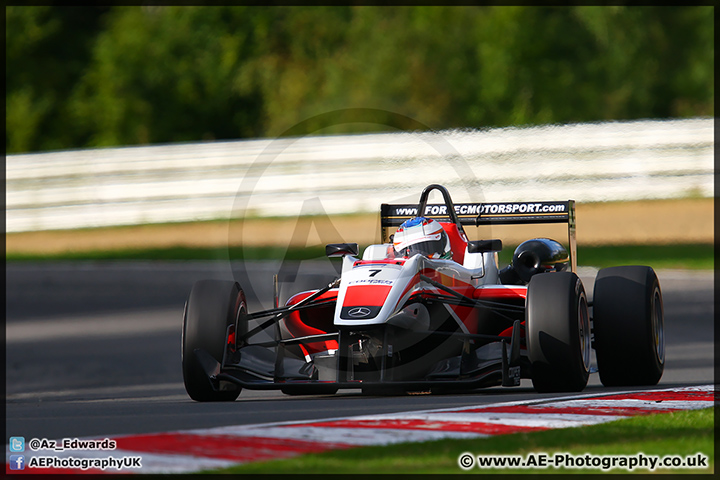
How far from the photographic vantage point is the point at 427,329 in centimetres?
761

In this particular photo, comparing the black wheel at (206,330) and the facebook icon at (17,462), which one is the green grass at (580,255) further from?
the facebook icon at (17,462)

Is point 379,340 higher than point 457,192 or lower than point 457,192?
lower

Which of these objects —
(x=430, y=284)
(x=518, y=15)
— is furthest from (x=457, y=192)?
(x=518, y=15)

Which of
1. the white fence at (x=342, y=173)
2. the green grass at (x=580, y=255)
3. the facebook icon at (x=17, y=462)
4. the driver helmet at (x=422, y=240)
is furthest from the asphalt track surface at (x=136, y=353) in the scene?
the white fence at (x=342, y=173)

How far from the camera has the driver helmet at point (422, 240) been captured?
8.18 metres

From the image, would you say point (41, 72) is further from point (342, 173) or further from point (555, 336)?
point (555, 336)

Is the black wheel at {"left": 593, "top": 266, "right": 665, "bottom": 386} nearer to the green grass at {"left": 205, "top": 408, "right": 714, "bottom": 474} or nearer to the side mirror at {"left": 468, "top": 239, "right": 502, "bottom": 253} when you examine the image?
the side mirror at {"left": 468, "top": 239, "right": 502, "bottom": 253}

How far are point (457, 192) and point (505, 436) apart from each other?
1259 cm

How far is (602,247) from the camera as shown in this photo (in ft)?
66.3

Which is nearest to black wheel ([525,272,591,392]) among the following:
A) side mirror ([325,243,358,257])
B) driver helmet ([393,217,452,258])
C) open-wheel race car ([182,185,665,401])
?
open-wheel race car ([182,185,665,401])

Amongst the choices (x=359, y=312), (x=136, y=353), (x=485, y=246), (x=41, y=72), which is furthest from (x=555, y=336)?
(x=41, y=72)

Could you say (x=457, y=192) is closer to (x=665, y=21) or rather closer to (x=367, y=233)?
(x=367, y=233)

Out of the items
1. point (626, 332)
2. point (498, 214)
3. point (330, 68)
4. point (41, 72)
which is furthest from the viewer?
point (41, 72)

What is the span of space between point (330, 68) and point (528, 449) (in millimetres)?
29063
